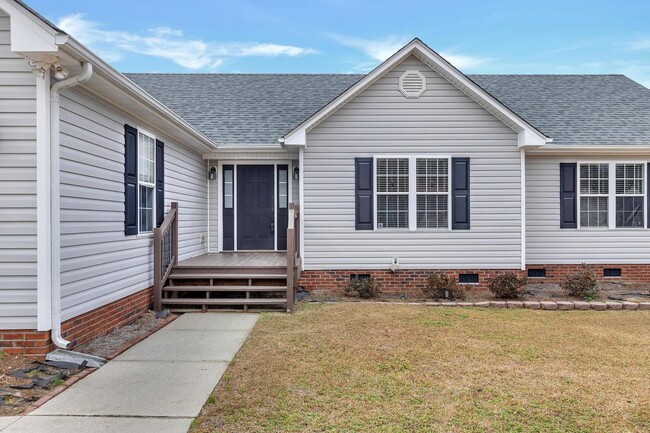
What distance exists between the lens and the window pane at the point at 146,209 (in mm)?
7152

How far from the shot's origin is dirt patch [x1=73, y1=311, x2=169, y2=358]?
5.20m

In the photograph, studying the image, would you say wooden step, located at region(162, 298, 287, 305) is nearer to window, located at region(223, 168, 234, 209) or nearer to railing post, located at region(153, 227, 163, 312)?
railing post, located at region(153, 227, 163, 312)

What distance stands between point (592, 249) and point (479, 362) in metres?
6.86

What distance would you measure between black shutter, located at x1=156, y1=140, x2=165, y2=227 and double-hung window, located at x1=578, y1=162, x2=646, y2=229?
882 centimetres

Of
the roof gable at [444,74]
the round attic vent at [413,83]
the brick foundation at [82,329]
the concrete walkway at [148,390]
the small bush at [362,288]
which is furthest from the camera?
the round attic vent at [413,83]

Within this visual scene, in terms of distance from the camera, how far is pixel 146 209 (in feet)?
24.0

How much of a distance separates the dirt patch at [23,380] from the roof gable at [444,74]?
5.60 m

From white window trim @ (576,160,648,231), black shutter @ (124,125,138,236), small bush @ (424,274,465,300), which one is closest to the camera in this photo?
black shutter @ (124,125,138,236)

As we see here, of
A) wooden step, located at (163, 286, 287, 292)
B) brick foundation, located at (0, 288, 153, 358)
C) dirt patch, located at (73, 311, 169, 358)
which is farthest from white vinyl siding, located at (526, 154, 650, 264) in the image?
brick foundation, located at (0, 288, 153, 358)

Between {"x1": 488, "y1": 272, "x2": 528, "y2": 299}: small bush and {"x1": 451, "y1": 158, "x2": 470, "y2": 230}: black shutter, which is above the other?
{"x1": 451, "y1": 158, "x2": 470, "y2": 230}: black shutter

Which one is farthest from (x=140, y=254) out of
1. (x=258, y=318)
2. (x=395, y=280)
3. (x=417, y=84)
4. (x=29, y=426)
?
(x=417, y=84)

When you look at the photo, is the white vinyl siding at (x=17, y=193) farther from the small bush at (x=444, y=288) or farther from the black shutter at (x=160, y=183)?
the small bush at (x=444, y=288)

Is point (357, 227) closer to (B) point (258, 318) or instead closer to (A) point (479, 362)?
(B) point (258, 318)

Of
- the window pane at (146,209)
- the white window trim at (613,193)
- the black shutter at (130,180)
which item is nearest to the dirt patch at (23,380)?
the black shutter at (130,180)
